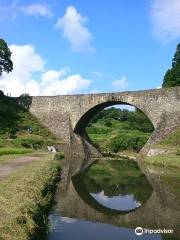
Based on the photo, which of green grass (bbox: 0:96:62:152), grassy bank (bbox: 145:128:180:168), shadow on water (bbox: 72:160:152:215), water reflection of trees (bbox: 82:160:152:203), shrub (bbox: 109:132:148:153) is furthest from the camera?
shrub (bbox: 109:132:148:153)

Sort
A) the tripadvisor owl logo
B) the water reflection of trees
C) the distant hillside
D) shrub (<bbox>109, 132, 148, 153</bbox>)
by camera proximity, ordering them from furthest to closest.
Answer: shrub (<bbox>109, 132, 148, 153</bbox>), the distant hillside, the water reflection of trees, the tripadvisor owl logo

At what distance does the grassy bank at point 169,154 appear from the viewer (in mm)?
35406

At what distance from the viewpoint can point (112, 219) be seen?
16.5m

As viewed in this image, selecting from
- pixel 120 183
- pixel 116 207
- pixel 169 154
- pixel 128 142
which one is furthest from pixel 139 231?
pixel 128 142

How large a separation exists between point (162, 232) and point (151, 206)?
5088mm

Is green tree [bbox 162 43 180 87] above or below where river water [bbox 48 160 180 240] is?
above

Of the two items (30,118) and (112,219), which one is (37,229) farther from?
(30,118)

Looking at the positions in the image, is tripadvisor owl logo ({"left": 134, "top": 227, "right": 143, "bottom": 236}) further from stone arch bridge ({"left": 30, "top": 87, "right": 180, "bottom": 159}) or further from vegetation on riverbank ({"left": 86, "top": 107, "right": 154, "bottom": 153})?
vegetation on riverbank ({"left": 86, "top": 107, "right": 154, "bottom": 153})

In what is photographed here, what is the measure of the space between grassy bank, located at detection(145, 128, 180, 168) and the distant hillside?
1426 cm

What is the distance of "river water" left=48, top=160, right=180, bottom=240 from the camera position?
45.8 ft

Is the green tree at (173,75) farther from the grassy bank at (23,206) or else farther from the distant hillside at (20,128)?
the grassy bank at (23,206)

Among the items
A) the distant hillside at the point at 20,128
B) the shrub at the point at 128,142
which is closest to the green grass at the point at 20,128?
the distant hillside at the point at 20,128

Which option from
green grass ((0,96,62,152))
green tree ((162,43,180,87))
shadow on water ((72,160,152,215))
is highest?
green tree ((162,43,180,87))

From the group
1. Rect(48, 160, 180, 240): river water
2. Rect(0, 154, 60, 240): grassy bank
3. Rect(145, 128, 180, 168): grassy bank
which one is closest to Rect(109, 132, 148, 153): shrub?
Rect(145, 128, 180, 168): grassy bank
